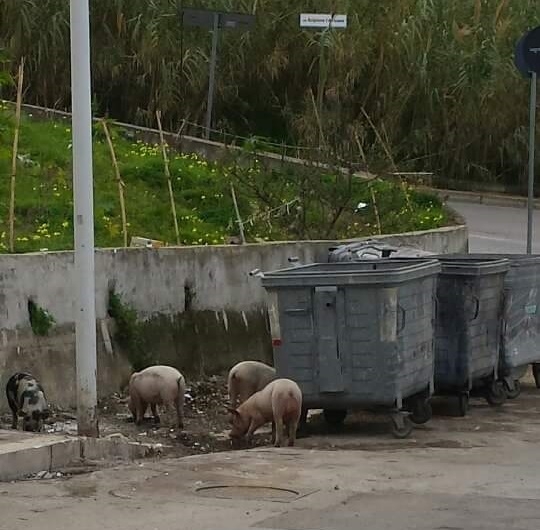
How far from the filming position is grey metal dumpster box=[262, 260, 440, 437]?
10484 millimetres

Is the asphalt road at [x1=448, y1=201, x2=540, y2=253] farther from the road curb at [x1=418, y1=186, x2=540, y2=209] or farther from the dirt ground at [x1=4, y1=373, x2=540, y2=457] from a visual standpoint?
the dirt ground at [x1=4, y1=373, x2=540, y2=457]

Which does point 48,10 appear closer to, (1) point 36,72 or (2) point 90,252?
(1) point 36,72

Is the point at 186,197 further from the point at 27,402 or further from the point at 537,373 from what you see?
the point at 27,402

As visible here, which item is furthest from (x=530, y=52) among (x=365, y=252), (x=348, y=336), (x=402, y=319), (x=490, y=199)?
(x=490, y=199)

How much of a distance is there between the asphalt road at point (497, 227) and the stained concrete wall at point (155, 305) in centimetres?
601

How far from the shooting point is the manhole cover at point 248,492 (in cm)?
815

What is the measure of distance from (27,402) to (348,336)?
2.50 metres

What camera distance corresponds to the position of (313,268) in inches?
455

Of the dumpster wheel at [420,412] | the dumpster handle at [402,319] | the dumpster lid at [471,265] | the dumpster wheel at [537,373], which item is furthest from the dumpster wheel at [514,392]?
the dumpster handle at [402,319]

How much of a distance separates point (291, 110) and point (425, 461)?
14.8 metres

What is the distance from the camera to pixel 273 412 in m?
10.2

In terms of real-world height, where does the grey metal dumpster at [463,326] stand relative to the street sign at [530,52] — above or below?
below

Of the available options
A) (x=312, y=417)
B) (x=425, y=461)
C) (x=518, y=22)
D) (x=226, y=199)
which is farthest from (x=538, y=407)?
(x=518, y=22)

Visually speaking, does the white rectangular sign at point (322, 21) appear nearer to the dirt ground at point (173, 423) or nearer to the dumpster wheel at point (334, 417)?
the dirt ground at point (173, 423)
